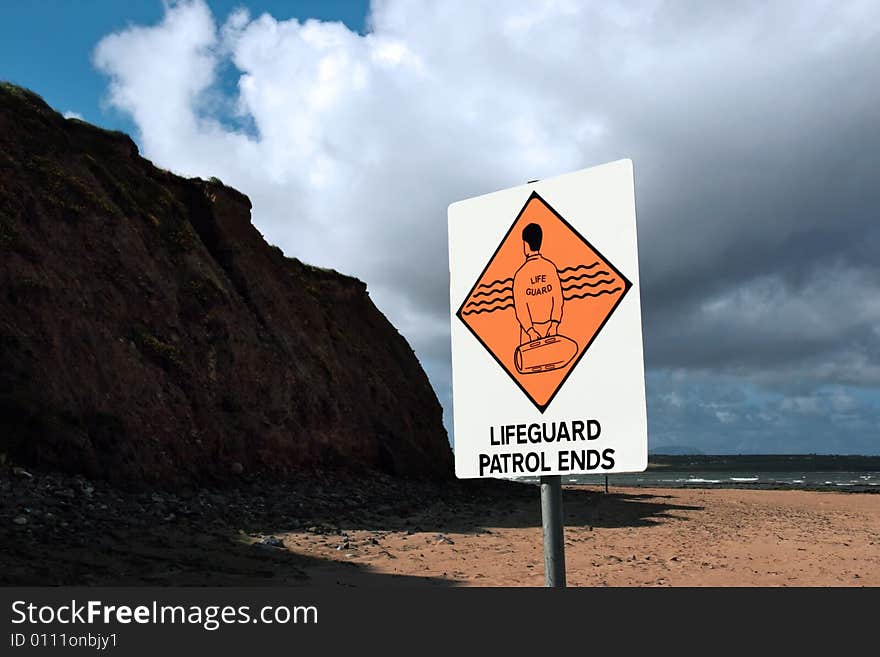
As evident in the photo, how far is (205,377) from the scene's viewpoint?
18.6m

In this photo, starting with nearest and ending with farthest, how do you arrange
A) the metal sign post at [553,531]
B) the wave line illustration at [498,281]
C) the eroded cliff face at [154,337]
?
the metal sign post at [553,531]
the wave line illustration at [498,281]
the eroded cliff face at [154,337]

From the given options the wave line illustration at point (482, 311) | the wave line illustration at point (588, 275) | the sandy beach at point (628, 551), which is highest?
the wave line illustration at point (588, 275)

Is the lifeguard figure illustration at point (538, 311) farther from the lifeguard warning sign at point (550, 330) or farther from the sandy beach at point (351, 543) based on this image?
the sandy beach at point (351, 543)

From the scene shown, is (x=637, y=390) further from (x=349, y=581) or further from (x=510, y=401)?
Result: (x=349, y=581)

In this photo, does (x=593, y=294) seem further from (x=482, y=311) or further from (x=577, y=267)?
(x=482, y=311)

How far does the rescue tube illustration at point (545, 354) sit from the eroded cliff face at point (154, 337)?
13.5 metres

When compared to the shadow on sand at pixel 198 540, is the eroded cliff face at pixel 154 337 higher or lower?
Answer: higher

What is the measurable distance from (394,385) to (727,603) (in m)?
26.3

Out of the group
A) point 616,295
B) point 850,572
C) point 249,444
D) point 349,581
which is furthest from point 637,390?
point 249,444

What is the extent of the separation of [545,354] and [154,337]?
56.5 feet

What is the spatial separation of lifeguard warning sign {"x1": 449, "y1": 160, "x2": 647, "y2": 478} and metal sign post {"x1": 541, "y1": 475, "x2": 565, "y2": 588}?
0.22ft

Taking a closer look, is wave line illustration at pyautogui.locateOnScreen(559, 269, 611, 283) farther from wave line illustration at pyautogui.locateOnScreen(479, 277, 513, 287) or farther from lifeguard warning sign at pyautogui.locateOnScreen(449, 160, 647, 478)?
wave line illustration at pyautogui.locateOnScreen(479, 277, 513, 287)

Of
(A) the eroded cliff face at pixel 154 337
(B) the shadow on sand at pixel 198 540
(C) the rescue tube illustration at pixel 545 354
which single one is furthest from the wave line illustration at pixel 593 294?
(A) the eroded cliff face at pixel 154 337

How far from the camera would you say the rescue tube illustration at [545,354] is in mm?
2125
